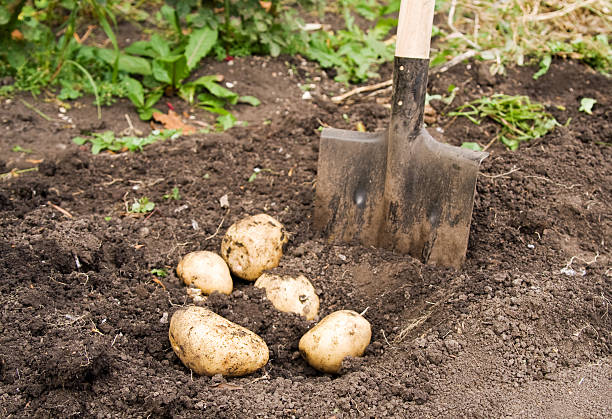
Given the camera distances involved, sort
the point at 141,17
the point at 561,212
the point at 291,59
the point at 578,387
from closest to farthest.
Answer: the point at 578,387 < the point at 561,212 < the point at 291,59 < the point at 141,17

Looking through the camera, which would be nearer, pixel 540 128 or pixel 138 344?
pixel 138 344

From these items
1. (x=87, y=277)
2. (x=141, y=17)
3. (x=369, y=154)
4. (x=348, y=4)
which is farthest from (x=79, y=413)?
(x=348, y=4)

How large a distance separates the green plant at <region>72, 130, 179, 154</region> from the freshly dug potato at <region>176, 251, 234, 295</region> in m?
1.22

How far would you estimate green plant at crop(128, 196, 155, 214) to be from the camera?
3.03 metres

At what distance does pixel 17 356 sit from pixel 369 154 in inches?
66.4

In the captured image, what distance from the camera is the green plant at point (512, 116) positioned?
135 inches

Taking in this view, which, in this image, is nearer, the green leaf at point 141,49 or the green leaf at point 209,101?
the green leaf at point 209,101

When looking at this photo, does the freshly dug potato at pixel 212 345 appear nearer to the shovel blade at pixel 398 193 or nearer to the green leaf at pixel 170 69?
the shovel blade at pixel 398 193

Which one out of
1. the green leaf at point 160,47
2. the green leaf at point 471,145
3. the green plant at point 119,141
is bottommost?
→ the green plant at point 119,141

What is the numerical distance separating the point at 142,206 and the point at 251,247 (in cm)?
80

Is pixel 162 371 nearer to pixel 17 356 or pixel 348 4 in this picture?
pixel 17 356

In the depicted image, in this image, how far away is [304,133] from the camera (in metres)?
3.55

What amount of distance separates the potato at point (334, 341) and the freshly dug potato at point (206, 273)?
0.47 m

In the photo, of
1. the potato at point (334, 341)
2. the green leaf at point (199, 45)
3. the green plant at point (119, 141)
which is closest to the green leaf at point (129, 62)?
the green leaf at point (199, 45)
